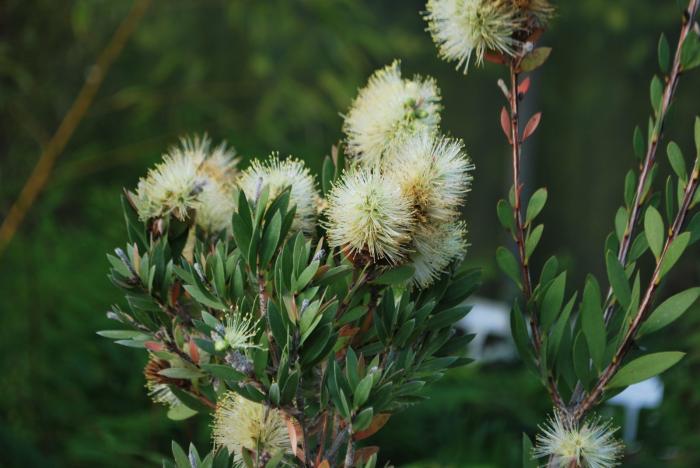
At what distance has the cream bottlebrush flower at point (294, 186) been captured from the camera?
56cm

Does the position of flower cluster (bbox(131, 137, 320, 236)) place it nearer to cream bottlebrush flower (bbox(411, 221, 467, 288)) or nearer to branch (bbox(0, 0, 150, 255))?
cream bottlebrush flower (bbox(411, 221, 467, 288))

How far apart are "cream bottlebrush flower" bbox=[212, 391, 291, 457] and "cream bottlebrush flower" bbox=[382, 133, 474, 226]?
15 centimetres

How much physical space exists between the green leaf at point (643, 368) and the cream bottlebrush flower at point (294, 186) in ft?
0.70

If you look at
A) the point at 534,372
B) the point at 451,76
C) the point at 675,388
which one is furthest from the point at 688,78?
the point at 534,372

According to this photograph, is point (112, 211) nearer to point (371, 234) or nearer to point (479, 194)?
point (371, 234)

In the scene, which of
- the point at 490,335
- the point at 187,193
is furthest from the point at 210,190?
the point at 490,335

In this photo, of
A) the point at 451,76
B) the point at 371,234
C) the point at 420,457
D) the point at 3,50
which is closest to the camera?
the point at 371,234

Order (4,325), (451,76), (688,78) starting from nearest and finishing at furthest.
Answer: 1. (4,325)
2. (688,78)
3. (451,76)

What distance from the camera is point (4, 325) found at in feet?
5.03

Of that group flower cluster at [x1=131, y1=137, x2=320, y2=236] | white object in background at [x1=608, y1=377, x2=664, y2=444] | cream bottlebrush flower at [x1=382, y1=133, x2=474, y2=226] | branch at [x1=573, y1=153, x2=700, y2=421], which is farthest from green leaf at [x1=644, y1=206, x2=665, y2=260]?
white object in background at [x1=608, y1=377, x2=664, y2=444]

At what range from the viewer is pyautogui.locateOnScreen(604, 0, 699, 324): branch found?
53 cm

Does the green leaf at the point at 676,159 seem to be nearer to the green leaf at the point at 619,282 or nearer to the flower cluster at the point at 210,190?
the green leaf at the point at 619,282

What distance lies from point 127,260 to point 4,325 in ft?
3.61

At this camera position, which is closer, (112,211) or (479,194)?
(112,211)
